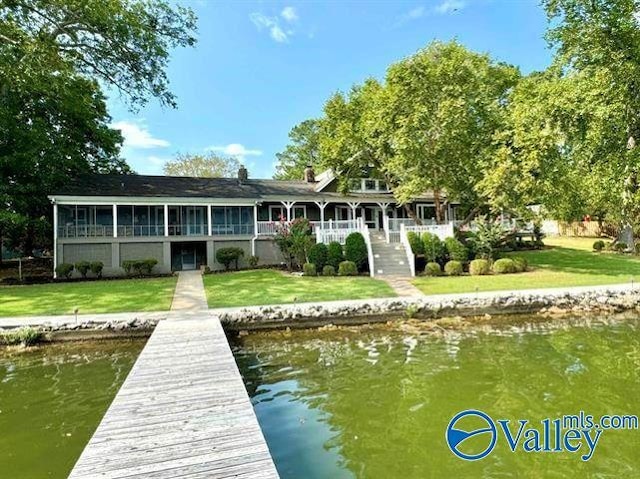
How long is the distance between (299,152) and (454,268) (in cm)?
3444

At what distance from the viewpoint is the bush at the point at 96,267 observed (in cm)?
1981

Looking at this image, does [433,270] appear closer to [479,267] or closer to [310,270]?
[479,267]

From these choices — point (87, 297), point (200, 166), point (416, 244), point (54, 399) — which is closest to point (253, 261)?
point (416, 244)

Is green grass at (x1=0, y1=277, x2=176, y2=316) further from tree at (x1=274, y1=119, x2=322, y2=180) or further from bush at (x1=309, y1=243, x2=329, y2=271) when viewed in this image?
tree at (x1=274, y1=119, x2=322, y2=180)

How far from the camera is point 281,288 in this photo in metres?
16.1

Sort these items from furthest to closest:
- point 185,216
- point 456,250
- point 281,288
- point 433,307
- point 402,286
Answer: point 185,216
point 456,250
point 402,286
point 281,288
point 433,307

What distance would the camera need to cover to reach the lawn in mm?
15922

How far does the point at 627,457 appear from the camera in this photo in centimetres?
489

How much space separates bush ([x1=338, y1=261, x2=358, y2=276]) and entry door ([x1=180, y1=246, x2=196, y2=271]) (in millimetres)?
9568

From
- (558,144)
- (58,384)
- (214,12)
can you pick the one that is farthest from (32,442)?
(558,144)

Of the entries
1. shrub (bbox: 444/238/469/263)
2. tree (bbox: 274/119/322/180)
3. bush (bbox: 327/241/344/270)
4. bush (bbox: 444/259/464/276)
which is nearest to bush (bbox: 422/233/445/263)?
shrub (bbox: 444/238/469/263)

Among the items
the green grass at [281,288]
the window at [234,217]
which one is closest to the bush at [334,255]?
the green grass at [281,288]

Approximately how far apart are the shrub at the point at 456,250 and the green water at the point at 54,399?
14794mm

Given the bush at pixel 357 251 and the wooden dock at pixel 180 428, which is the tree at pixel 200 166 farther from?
the wooden dock at pixel 180 428
